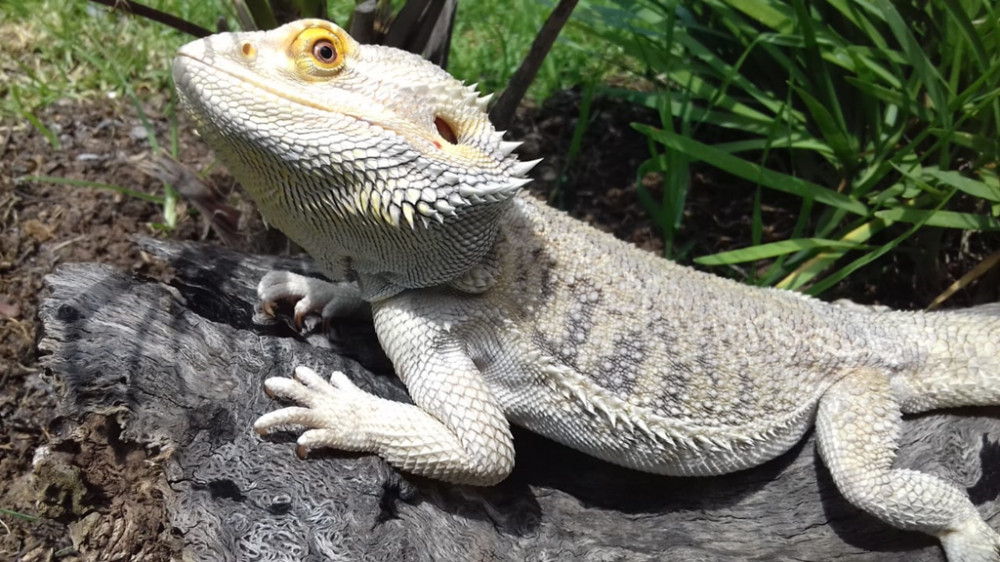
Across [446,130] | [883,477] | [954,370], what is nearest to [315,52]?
[446,130]

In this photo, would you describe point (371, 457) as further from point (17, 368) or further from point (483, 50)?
point (483, 50)

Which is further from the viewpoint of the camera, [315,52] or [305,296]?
[305,296]

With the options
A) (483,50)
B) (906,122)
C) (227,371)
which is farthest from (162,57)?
(906,122)

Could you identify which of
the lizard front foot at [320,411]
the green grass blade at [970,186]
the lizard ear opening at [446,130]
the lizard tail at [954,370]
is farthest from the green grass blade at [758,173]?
the lizard front foot at [320,411]

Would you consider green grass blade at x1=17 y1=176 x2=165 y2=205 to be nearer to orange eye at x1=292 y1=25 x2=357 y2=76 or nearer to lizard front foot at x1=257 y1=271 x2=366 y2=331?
lizard front foot at x1=257 y1=271 x2=366 y2=331

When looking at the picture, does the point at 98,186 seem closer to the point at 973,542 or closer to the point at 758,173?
the point at 758,173

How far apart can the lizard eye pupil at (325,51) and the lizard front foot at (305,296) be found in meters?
0.71

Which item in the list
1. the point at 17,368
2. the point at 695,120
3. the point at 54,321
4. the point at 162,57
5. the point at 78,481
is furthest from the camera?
the point at 162,57

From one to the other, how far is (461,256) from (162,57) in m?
2.46

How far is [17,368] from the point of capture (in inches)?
100

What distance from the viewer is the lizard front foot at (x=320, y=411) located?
1743mm

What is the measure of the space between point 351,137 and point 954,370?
168 centimetres

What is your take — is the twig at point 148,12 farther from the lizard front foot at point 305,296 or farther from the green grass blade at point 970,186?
the green grass blade at point 970,186

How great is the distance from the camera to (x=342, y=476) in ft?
5.80
